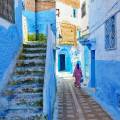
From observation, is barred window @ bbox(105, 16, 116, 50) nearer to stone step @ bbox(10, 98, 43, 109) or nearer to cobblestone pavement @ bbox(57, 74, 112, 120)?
cobblestone pavement @ bbox(57, 74, 112, 120)

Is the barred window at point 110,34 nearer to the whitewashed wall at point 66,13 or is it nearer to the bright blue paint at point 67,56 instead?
the whitewashed wall at point 66,13

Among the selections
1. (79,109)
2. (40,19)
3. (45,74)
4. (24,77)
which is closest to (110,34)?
(79,109)

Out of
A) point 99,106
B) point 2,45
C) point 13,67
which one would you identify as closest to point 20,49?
point 13,67

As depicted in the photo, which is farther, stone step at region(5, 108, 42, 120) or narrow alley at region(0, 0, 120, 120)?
narrow alley at region(0, 0, 120, 120)

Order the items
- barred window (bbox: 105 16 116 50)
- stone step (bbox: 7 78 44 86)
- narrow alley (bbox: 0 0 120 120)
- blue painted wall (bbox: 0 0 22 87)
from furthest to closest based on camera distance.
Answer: barred window (bbox: 105 16 116 50)
stone step (bbox: 7 78 44 86)
blue painted wall (bbox: 0 0 22 87)
narrow alley (bbox: 0 0 120 120)

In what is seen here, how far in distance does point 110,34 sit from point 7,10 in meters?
4.02

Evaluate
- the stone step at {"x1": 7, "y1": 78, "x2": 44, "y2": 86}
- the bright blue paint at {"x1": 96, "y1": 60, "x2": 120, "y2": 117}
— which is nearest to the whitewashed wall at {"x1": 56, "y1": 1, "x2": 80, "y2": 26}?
the bright blue paint at {"x1": 96, "y1": 60, "x2": 120, "y2": 117}

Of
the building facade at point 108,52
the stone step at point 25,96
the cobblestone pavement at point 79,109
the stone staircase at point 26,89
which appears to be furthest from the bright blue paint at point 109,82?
the stone step at point 25,96

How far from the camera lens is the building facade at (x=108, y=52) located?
A: 10.9 metres

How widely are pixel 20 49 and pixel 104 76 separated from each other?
3.63 m

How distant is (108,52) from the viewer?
1227cm

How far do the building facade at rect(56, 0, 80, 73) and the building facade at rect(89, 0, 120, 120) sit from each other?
1920 cm

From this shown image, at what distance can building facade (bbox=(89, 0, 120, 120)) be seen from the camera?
1091 cm

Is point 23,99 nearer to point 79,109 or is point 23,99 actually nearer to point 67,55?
point 79,109
